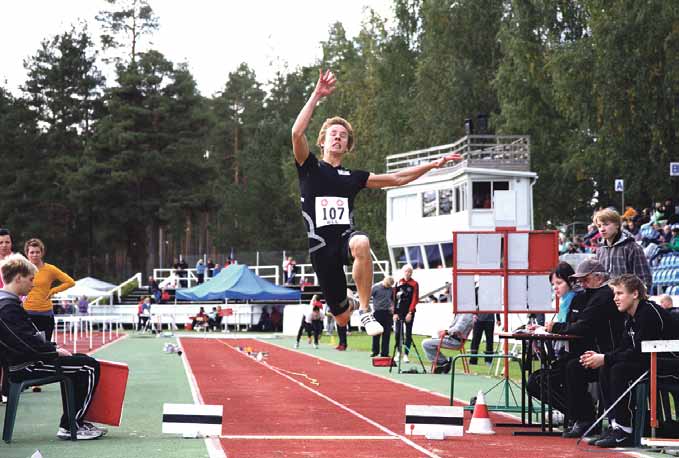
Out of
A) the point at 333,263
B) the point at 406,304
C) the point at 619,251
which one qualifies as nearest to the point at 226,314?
the point at 406,304

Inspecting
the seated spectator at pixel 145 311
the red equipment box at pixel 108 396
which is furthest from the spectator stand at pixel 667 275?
the seated spectator at pixel 145 311

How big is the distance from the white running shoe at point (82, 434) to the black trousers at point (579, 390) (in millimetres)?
4245

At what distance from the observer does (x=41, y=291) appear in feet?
43.1

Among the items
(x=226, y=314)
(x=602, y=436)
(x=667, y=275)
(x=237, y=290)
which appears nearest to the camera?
(x=602, y=436)

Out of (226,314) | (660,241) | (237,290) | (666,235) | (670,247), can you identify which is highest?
(666,235)

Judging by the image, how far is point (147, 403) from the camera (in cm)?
1390

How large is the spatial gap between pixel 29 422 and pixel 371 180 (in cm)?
447

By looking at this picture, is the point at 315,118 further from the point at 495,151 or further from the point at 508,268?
the point at 508,268

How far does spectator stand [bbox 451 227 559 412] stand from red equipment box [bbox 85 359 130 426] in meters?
4.43

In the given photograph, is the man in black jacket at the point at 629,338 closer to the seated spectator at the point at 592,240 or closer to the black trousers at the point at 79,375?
the black trousers at the point at 79,375

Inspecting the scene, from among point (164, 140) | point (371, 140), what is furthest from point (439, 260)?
point (164, 140)

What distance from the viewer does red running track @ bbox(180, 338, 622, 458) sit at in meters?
9.20

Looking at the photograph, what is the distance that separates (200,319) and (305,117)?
128ft

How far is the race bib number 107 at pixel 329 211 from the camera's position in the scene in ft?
30.5
